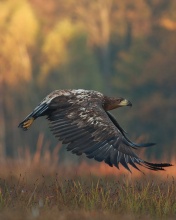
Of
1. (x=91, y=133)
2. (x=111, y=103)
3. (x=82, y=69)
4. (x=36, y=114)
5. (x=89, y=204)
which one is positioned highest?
(x=82, y=69)

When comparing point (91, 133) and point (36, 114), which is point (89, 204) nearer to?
point (91, 133)

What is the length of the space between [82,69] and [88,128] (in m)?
45.6

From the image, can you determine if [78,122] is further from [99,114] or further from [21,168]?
[21,168]

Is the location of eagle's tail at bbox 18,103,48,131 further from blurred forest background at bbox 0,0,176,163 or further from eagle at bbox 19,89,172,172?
blurred forest background at bbox 0,0,176,163

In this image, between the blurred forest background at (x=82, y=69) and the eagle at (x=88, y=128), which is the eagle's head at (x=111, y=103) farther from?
the blurred forest background at (x=82, y=69)

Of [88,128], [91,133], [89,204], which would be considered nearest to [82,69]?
[88,128]

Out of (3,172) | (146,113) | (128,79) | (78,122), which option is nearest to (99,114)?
(78,122)

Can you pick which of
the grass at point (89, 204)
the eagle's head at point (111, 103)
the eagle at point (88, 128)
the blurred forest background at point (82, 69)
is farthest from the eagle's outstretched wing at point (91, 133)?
the blurred forest background at point (82, 69)

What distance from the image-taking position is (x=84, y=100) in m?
11.1

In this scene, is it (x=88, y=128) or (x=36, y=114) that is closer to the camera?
(x=88, y=128)

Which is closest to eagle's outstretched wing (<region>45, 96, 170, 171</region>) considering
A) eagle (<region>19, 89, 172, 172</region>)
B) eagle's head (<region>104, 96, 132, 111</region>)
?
eagle (<region>19, 89, 172, 172</region>)

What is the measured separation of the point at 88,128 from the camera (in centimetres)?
1055

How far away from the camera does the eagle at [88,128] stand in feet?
33.0

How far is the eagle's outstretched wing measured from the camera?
10.1m
